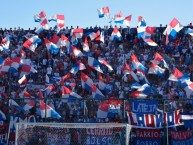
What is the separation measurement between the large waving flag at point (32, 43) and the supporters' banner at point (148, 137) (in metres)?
18.4

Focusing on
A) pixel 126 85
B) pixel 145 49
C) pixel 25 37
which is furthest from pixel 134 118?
pixel 25 37

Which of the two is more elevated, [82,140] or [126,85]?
[126,85]

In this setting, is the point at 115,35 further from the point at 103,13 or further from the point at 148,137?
the point at 148,137

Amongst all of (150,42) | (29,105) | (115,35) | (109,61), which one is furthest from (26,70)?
(29,105)

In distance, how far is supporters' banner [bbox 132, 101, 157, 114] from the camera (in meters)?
15.3

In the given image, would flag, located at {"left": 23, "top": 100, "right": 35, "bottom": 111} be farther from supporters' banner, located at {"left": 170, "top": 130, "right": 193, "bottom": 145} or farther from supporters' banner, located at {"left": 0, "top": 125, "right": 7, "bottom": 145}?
supporters' banner, located at {"left": 170, "top": 130, "right": 193, "bottom": 145}

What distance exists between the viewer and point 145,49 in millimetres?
34094

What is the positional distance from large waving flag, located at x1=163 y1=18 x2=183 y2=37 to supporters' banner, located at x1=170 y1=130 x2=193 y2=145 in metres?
18.4

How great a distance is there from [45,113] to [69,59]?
52.4ft

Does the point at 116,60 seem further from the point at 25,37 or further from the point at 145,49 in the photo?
the point at 25,37

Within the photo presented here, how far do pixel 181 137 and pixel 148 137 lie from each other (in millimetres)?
1030

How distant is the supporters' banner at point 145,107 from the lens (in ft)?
50.3

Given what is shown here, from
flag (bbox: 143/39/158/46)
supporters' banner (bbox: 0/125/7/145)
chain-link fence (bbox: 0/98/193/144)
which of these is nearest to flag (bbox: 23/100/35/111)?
chain-link fence (bbox: 0/98/193/144)

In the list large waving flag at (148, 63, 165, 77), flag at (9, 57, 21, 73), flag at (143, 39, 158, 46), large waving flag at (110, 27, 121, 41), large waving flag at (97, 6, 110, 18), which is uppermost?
large waving flag at (97, 6, 110, 18)
